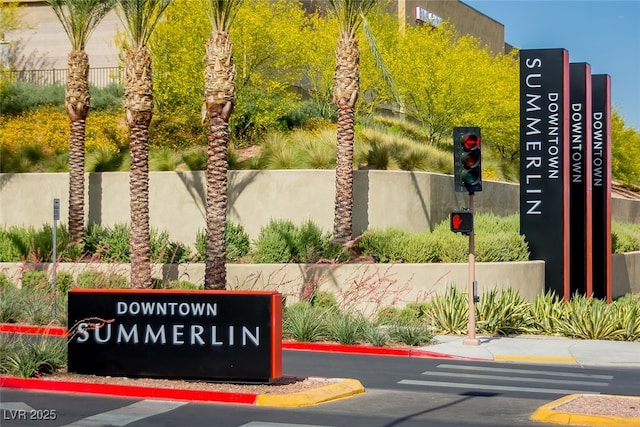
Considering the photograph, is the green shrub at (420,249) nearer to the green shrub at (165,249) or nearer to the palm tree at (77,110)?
the green shrub at (165,249)

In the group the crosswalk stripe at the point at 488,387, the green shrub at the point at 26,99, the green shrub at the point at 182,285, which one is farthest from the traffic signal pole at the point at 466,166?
the green shrub at the point at 26,99

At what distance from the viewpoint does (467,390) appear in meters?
16.0

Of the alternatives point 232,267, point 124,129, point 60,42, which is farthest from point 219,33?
point 60,42

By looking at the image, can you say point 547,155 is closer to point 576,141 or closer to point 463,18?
point 576,141

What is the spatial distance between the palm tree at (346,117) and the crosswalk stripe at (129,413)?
48.6 feet

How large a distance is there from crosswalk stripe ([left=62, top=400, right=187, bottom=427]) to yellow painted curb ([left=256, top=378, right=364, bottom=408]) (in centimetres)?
115

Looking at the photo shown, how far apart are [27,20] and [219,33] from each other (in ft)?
95.0

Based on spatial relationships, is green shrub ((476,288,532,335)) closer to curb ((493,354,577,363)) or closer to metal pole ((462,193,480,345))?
metal pole ((462,193,480,345))

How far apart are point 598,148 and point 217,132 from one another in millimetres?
15293

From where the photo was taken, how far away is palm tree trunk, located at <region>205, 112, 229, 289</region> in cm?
2542

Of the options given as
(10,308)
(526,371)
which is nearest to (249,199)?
(10,308)

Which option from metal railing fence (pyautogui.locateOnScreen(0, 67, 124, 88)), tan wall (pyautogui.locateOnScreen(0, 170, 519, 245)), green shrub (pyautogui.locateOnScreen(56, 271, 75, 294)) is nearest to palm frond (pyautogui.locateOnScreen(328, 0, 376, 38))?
tan wall (pyautogui.locateOnScreen(0, 170, 519, 245))

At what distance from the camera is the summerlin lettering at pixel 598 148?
115 ft

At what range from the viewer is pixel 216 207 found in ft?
83.8
